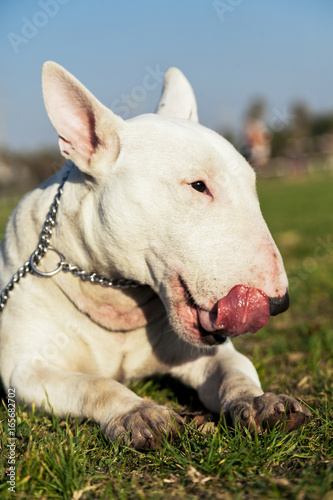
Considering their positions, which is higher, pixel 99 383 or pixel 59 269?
pixel 59 269

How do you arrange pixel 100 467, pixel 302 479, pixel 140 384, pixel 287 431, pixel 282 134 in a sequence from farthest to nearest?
pixel 282 134
pixel 140 384
pixel 287 431
pixel 100 467
pixel 302 479

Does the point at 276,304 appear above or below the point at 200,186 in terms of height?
below

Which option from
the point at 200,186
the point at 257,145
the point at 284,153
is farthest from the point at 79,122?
the point at 284,153

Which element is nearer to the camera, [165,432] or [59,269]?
[165,432]

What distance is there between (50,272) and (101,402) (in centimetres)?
74

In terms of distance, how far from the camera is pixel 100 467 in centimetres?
189

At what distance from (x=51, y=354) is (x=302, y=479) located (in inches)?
55.0

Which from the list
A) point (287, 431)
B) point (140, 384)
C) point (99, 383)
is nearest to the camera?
point (287, 431)

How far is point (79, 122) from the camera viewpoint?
8.56ft

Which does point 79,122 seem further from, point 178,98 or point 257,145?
point 257,145

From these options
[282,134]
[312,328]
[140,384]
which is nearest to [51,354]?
[140,384]

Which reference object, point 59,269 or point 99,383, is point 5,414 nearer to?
point 99,383

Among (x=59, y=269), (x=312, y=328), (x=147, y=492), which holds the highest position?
(x=59, y=269)

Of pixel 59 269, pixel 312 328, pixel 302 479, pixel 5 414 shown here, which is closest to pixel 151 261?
pixel 59 269
